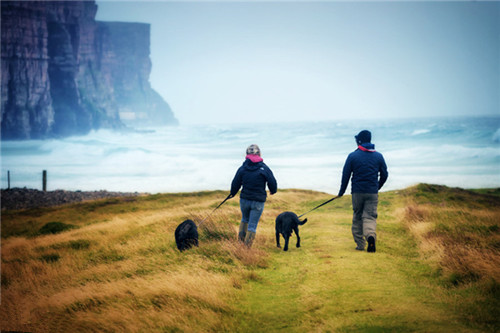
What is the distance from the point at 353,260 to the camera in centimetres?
745

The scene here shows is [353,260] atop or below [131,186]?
atop

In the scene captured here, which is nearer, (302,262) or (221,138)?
(302,262)

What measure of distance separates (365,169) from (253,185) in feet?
8.49

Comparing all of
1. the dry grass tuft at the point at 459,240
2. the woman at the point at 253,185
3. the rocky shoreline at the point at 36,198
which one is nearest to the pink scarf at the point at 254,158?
the woman at the point at 253,185

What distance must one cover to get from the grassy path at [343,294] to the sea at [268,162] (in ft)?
117

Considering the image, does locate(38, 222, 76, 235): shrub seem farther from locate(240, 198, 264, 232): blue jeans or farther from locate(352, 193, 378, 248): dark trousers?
locate(352, 193, 378, 248): dark trousers

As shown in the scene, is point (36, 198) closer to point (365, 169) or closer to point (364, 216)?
point (364, 216)

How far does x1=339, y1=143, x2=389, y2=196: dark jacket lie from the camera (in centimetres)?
819

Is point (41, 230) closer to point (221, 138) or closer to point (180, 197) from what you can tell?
point (180, 197)

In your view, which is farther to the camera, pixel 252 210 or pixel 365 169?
pixel 252 210

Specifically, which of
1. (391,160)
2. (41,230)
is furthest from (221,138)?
(41,230)

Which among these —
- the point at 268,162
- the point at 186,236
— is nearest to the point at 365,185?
the point at 186,236

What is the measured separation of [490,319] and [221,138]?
395 ft

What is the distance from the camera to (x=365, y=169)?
→ 820 cm
